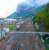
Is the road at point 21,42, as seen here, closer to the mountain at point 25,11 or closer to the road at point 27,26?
the road at point 27,26

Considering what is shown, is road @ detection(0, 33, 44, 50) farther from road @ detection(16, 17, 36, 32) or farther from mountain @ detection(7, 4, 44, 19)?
mountain @ detection(7, 4, 44, 19)

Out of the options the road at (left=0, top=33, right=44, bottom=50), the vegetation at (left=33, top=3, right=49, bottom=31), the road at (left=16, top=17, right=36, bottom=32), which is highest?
the vegetation at (left=33, top=3, right=49, bottom=31)

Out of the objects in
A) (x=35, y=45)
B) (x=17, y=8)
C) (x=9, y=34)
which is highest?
(x=17, y=8)

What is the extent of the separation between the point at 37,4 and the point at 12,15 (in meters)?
0.27

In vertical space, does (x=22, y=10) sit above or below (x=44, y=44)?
above

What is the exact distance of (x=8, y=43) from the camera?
2.69 feet

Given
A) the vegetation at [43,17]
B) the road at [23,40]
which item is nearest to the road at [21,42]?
the road at [23,40]

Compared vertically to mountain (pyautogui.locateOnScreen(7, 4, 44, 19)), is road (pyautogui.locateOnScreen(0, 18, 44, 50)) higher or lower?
lower

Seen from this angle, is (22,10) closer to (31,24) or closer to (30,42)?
(31,24)

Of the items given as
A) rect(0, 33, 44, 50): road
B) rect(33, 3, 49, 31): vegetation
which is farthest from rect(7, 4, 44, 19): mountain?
rect(0, 33, 44, 50): road

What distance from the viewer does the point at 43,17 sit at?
806mm

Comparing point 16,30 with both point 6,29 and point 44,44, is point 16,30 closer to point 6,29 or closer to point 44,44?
point 6,29

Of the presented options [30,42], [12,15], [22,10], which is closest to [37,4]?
[22,10]

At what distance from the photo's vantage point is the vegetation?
806 millimetres
